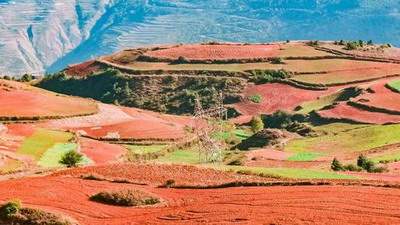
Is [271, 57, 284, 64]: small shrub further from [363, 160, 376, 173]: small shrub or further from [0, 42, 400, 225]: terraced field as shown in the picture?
[363, 160, 376, 173]: small shrub

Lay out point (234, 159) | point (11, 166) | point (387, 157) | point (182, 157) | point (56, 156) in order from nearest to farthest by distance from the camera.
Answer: point (11, 166), point (387, 157), point (56, 156), point (234, 159), point (182, 157)

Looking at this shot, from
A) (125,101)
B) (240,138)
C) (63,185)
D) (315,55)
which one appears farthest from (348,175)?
(315,55)

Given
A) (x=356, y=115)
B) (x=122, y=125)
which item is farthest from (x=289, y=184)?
(x=356, y=115)

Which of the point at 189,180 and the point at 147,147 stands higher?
the point at 189,180

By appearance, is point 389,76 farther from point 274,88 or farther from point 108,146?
point 108,146

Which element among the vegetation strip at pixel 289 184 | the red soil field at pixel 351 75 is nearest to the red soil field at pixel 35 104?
the red soil field at pixel 351 75

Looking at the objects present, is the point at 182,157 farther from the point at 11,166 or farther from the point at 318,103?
the point at 318,103
